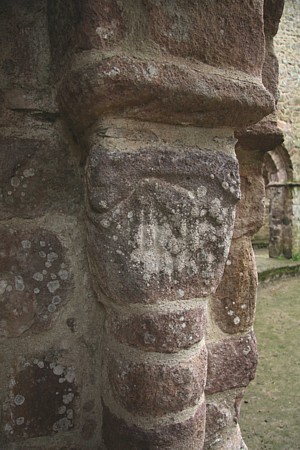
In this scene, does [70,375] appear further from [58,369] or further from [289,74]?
[289,74]

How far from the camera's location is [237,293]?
0.91m

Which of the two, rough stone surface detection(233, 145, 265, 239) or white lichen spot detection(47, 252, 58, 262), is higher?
rough stone surface detection(233, 145, 265, 239)

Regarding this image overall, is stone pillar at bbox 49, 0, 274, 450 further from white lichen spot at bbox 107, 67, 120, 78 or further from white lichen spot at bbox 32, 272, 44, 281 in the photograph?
white lichen spot at bbox 32, 272, 44, 281

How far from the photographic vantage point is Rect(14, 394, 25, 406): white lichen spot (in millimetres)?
746

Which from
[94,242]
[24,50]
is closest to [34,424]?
[94,242]

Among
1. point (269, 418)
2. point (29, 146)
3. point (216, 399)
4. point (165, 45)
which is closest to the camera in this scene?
point (165, 45)

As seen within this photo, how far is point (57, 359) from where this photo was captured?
77cm

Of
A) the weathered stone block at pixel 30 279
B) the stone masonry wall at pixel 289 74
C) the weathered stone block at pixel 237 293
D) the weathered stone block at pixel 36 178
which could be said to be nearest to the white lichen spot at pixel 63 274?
the weathered stone block at pixel 30 279

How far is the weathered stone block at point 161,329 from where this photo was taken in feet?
2.21

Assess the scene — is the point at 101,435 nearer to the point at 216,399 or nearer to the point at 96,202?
the point at 216,399

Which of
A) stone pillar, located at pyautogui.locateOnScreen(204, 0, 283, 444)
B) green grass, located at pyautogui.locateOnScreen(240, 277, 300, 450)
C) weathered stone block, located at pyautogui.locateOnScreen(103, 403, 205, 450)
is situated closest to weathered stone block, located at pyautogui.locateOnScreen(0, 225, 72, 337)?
weathered stone block, located at pyautogui.locateOnScreen(103, 403, 205, 450)

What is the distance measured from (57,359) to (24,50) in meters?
0.60

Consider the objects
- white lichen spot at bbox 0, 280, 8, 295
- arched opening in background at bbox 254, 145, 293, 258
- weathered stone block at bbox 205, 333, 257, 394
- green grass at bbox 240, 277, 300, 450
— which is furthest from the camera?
arched opening in background at bbox 254, 145, 293, 258

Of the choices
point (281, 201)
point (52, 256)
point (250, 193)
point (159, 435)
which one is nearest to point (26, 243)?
point (52, 256)
